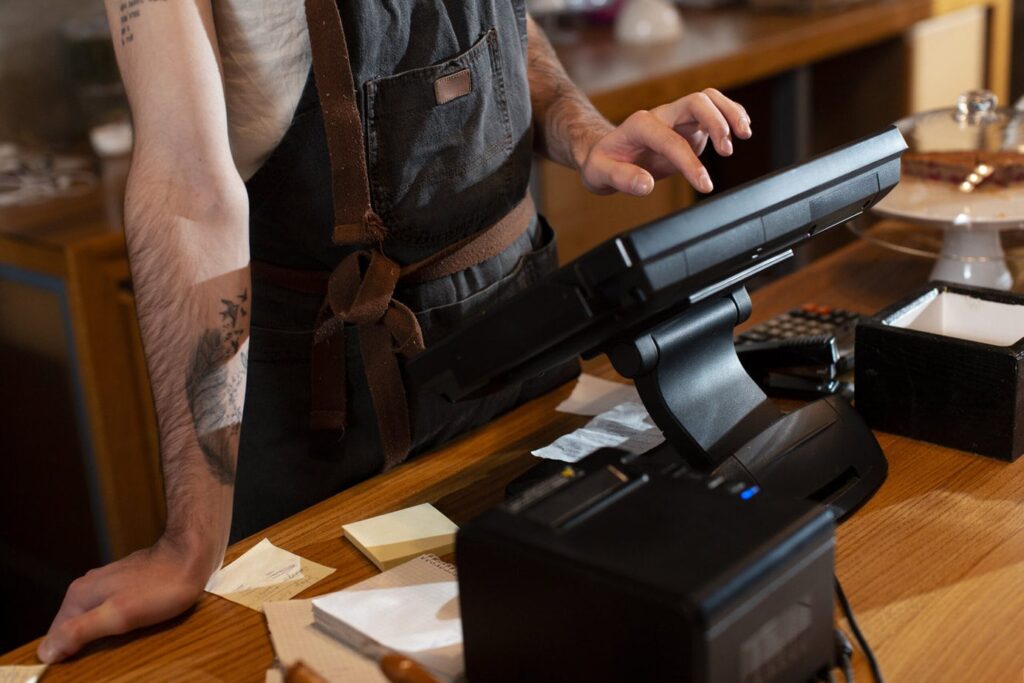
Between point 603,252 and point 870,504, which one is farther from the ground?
point 603,252

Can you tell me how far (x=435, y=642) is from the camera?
2.69ft

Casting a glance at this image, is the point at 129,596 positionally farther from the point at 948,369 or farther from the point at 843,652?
the point at 948,369

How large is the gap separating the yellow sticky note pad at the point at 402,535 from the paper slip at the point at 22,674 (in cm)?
26

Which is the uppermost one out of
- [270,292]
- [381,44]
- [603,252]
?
[381,44]

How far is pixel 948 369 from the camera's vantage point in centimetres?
109

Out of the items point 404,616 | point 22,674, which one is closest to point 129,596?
point 22,674

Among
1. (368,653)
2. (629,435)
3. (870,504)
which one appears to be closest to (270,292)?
(629,435)

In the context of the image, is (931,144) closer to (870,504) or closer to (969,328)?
(969,328)

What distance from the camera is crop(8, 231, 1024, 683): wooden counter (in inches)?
32.4

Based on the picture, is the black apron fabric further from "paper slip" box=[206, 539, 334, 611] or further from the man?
"paper slip" box=[206, 539, 334, 611]

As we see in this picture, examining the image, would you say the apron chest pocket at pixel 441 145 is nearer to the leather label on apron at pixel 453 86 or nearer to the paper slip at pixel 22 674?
the leather label on apron at pixel 453 86

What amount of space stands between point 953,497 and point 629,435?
0.97 feet

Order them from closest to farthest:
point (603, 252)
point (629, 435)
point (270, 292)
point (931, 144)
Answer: point (603, 252) < point (629, 435) < point (270, 292) < point (931, 144)

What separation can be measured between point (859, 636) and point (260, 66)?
70cm
